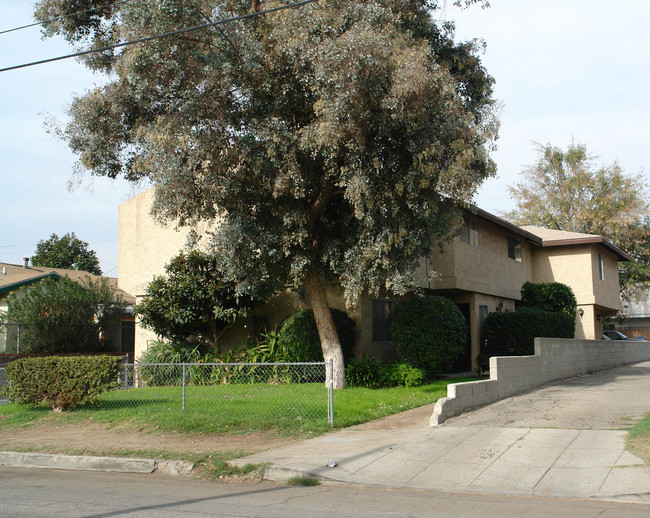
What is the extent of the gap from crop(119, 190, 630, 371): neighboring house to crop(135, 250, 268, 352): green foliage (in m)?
1.61

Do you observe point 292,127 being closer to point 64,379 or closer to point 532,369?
point 64,379

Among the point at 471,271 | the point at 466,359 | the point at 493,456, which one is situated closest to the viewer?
the point at 493,456

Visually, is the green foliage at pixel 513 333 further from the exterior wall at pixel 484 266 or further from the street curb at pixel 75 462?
the street curb at pixel 75 462

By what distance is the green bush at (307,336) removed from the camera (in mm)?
17312

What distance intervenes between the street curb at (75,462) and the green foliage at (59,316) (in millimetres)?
13853

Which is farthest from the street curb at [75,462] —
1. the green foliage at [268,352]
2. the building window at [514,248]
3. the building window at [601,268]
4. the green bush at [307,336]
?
the building window at [601,268]

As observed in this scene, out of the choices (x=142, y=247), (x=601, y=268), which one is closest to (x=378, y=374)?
(x=142, y=247)

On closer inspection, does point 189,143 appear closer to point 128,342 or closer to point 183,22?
point 183,22

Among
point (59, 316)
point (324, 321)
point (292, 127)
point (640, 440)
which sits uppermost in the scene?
point (292, 127)

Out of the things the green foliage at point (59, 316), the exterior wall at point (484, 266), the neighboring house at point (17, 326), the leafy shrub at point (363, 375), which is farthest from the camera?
the neighboring house at point (17, 326)

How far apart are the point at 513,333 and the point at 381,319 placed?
15.4 ft

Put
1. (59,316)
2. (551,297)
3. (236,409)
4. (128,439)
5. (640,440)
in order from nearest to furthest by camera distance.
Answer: (640,440) < (128,439) < (236,409) < (59,316) < (551,297)

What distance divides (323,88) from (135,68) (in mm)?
4111

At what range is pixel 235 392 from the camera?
1489 centimetres
